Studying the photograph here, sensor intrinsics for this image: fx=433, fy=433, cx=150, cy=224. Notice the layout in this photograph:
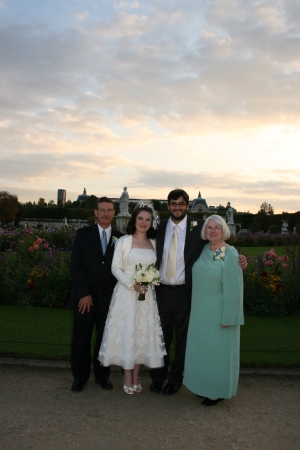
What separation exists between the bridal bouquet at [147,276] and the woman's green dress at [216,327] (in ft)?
1.42

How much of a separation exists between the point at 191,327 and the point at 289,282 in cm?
459

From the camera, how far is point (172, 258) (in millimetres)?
4738

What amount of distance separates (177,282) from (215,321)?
0.59m

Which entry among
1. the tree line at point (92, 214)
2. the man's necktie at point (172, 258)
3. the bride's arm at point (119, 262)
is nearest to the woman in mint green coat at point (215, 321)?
the man's necktie at point (172, 258)

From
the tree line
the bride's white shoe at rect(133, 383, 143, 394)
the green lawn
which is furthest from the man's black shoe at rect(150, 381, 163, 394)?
the tree line

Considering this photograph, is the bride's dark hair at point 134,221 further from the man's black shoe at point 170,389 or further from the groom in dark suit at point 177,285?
the man's black shoe at point 170,389

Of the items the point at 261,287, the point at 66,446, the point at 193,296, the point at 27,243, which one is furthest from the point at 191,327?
the point at 27,243

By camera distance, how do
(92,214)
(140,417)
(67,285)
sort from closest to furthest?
(140,417), (67,285), (92,214)

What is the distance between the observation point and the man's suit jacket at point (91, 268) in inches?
188

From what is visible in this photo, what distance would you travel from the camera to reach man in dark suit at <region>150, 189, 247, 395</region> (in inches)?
185

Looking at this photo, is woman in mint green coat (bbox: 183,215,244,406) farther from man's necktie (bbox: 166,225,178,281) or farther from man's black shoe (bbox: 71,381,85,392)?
man's black shoe (bbox: 71,381,85,392)

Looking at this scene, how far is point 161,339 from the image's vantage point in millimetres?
4676

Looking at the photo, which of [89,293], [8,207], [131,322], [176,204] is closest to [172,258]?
[176,204]

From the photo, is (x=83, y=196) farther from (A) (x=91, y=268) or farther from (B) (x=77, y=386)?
(B) (x=77, y=386)
